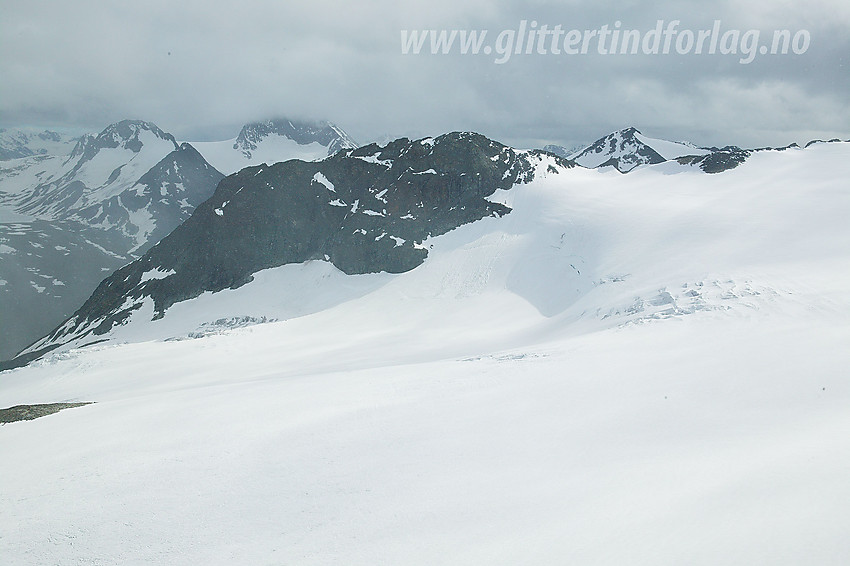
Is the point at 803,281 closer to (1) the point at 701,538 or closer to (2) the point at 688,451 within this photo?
(2) the point at 688,451

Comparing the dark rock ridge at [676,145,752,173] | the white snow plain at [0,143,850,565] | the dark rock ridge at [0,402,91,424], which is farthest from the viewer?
the dark rock ridge at [676,145,752,173]

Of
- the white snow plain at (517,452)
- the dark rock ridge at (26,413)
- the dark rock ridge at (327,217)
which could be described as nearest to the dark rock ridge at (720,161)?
the dark rock ridge at (327,217)

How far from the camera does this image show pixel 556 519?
7625mm

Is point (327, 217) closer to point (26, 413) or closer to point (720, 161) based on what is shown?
point (26, 413)

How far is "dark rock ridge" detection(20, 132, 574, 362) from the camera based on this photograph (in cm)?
6128

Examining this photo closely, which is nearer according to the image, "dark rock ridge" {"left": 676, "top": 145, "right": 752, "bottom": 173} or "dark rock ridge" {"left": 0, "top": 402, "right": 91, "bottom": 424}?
"dark rock ridge" {"left": 0, "top": 402, "right": 91, "bottom": 424}

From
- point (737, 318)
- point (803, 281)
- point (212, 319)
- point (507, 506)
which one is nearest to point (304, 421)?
point (507, 506)

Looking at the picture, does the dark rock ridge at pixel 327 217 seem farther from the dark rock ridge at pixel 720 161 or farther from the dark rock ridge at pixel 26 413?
the dark rock ridge at pixel 26 413

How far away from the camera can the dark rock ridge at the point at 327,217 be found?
2413 inches

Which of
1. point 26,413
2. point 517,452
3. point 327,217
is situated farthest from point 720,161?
point 26,413

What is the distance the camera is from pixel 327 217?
232 feet

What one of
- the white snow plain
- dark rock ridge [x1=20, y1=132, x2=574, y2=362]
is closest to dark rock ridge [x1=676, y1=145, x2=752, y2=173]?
dark rock ridge [x1=20, y1=132, x2=574, y2=362]

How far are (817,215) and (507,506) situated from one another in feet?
126

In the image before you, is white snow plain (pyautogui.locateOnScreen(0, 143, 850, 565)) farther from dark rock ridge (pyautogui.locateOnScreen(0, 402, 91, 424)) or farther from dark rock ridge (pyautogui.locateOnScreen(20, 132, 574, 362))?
dark rock ridge (pyautogui.locateOnScreen(20, 132, 574, 362))
